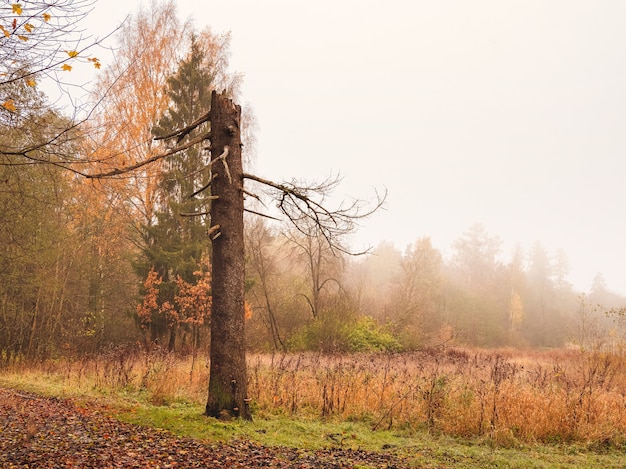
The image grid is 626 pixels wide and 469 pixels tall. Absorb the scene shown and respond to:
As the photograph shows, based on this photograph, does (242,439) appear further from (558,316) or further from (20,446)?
(558,316)

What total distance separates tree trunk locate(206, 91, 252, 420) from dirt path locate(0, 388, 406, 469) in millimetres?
1111

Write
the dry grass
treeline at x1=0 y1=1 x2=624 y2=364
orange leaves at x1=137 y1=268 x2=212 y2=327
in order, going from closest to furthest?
the dry grass
treeline at x1=0 y1=1 x2=624 y2=364
orange leaves at x1=137 y1=268 x2=212 y2=327

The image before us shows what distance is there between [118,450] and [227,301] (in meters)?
2.55

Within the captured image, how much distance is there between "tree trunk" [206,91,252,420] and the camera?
713 centimetres

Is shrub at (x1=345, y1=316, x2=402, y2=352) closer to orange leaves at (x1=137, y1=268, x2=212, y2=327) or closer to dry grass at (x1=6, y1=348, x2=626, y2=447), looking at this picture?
orange leaves at (x1=137, y1=268, x2=212, y2=327)

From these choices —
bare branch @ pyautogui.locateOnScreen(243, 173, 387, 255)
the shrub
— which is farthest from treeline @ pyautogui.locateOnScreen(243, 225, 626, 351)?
bare branch @ pyautogui.locateOnScreen(243, 173, 387, 255)

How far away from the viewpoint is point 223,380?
7.12 m

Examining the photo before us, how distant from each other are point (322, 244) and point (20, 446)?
19.3 metres

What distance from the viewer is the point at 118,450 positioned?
5.18m

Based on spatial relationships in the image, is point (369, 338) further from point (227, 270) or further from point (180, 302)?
point (227, 270)

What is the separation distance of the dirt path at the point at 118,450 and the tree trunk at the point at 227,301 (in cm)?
111

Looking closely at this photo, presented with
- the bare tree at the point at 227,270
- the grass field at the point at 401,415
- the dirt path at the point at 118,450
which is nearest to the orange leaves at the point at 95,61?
the bare tree at the point at 227,270

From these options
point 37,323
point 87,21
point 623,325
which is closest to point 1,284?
point 37,323

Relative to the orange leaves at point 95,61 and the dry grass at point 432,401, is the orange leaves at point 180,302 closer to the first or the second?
the dry grass at point 432,401
